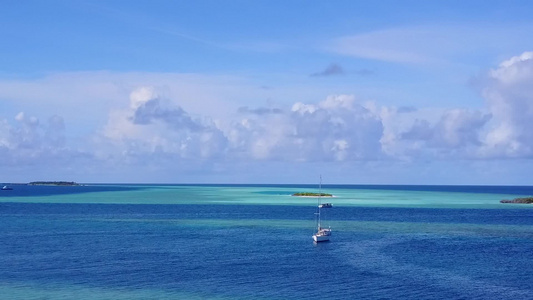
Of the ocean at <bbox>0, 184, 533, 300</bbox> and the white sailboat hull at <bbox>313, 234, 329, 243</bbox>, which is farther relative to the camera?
the white sailboat hull at <bbox>313, 234, 329, 243</bbox>

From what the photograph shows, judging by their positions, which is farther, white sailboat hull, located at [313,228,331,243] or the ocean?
white sailboat hull, located at [313,228,331,243]

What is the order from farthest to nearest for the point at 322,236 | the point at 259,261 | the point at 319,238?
the point at 322,236
the point at 319,238
the point at 259,261

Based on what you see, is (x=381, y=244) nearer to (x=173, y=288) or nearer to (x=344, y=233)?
(x=344, y=233)

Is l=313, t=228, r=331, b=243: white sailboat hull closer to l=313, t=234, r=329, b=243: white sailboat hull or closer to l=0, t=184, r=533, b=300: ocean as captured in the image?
l=313, t=234, r=329, b=243: white sailboat hull

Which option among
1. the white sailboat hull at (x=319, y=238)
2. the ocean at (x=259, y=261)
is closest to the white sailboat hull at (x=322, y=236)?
the white sailboat hull at (x=319, y=238)

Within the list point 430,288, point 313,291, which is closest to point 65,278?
point 313,291

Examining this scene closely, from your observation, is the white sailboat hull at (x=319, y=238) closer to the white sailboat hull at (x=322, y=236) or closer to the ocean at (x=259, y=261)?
the white sailboat hull at (x=322, y=236)

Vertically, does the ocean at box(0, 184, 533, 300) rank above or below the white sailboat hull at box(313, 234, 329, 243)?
below

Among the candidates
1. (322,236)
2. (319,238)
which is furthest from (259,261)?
(322,236)

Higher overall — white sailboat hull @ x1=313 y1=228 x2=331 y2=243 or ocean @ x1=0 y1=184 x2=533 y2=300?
white sailboat hull @ x1=313 y1=228 x2=331 y2=243

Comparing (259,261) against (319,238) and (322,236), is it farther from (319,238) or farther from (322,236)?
(322,236)

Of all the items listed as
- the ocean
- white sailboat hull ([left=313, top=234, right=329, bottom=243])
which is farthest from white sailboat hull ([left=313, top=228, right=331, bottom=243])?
the ocean

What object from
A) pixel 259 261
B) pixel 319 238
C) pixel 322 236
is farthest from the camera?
pixel 322 236
